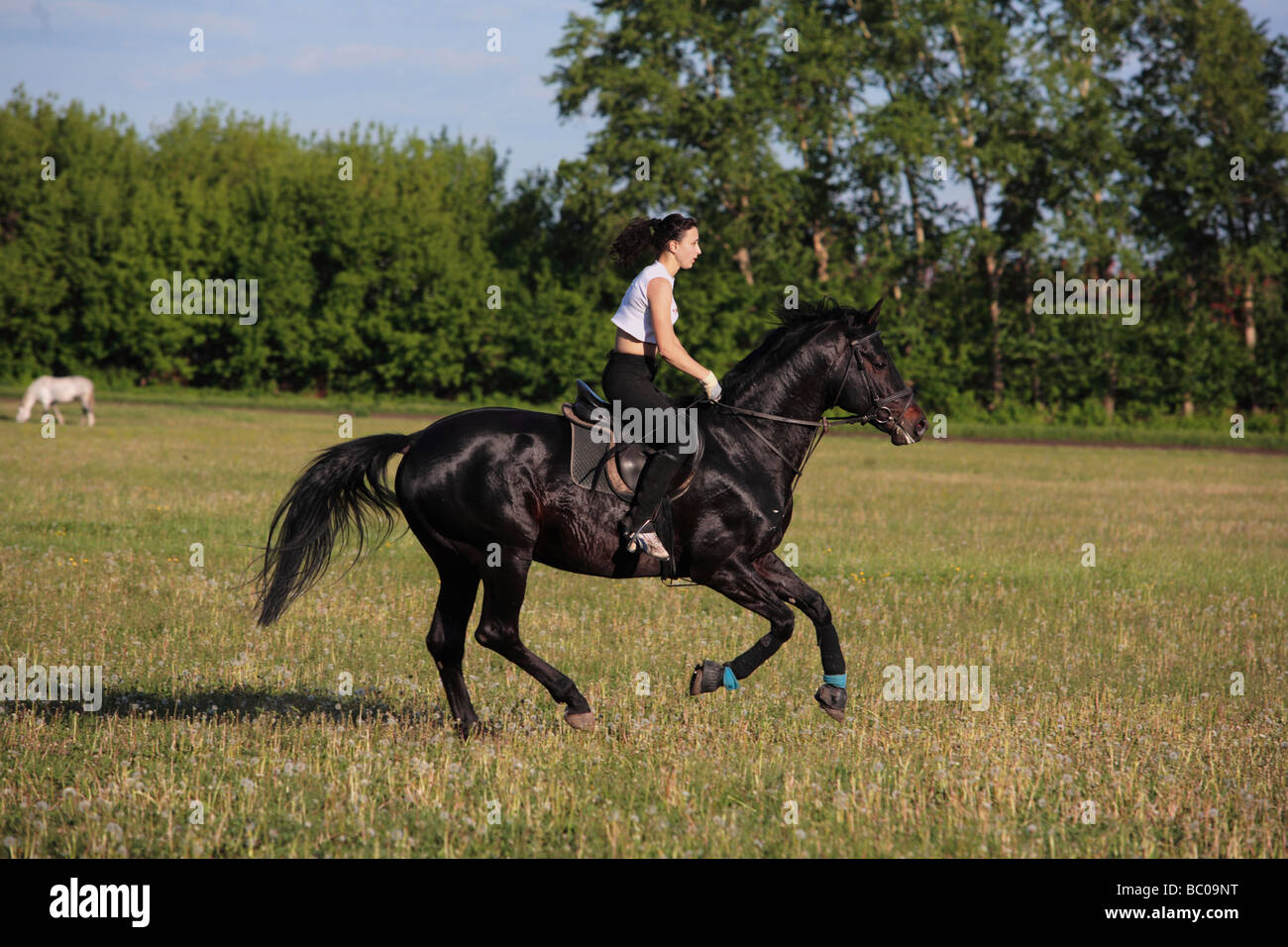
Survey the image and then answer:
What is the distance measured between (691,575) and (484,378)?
51871 millimetres

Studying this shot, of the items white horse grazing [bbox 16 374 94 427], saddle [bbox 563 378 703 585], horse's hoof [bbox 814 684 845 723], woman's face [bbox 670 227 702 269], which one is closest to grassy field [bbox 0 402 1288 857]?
horse's hoof [bbox 814 684 845 723]

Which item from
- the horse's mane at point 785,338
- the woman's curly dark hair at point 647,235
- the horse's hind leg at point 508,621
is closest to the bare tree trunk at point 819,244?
the horse's mane at point 785,338

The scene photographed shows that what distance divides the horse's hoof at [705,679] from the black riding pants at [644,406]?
1038 millimetres

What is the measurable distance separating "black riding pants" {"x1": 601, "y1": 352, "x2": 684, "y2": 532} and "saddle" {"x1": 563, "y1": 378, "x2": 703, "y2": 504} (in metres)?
0.07

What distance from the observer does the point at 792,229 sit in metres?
58.7

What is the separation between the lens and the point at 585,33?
193 feet

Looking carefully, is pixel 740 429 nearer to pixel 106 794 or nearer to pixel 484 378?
pixel 106 794

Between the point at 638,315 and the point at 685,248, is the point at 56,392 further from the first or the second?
the point at 685,248

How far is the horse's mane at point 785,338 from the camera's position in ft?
28.7

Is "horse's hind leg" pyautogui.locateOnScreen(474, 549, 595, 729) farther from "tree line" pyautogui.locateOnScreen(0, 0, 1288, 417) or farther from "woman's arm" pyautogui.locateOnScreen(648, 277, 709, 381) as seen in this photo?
"tree line" pyautogui.locateOnScreen(0, 0, 1288, 417)

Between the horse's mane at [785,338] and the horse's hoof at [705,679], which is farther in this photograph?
the horse's mane at [785,338]

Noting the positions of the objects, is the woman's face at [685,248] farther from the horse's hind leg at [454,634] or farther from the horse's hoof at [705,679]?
the horse's hoof at [705,679]

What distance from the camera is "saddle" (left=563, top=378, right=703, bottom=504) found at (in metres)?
8.11
